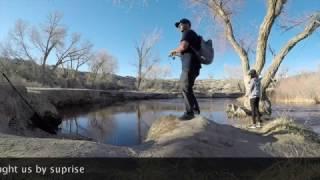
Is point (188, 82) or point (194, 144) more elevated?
point (188, 82)

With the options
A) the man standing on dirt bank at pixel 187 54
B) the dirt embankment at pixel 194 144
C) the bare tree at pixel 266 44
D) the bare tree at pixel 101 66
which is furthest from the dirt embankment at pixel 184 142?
the bare tree at pixel 101 66

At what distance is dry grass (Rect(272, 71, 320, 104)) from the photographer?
969 inches

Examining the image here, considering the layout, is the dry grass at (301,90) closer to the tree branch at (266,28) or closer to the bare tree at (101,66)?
the tree branch at (266,28)

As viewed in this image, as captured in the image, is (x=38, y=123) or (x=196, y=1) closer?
(x=38, y=123)

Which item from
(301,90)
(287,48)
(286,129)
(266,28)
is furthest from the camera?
(301,90)

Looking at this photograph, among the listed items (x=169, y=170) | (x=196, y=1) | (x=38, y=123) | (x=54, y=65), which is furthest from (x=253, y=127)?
(x=54, y=65)

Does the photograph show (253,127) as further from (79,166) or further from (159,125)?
(79,166)

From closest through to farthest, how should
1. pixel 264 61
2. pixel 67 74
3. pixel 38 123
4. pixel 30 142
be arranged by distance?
pixel 30 142 < pixel 38 123 < pixel 264 61 < pixel 67 74

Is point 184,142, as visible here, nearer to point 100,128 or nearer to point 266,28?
point 100,128

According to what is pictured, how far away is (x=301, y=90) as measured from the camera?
24.9 meters

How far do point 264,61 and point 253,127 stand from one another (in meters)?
5.93

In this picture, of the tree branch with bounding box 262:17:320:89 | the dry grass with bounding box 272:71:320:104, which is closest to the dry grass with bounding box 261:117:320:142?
the tree branch with bounding box 262:17:320:89

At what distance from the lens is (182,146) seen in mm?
5242

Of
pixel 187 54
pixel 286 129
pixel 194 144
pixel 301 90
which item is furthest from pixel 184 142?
pixel 301 90
